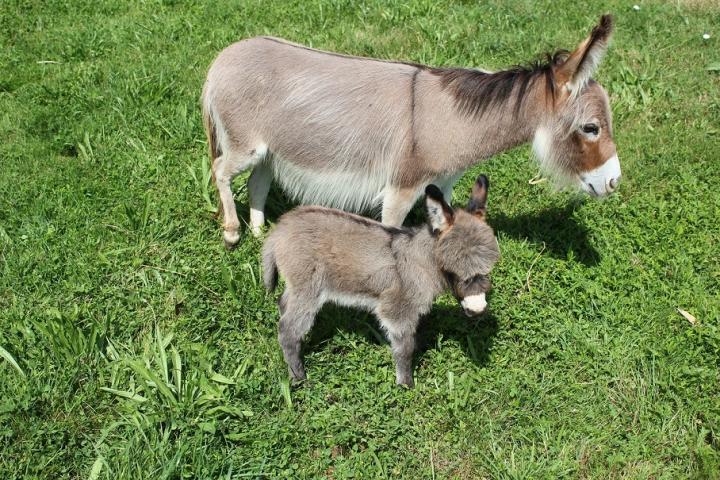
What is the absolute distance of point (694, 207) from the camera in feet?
17.6

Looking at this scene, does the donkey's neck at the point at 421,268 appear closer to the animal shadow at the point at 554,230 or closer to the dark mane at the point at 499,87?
the dark mane at the point at 499,87

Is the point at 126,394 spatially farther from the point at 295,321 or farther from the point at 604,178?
the point at 604,178

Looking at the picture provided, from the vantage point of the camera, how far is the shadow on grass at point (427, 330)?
14.4ft

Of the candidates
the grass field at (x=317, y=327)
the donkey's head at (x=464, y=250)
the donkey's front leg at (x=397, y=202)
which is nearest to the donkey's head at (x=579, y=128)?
the grass field at (x=317, y=327)

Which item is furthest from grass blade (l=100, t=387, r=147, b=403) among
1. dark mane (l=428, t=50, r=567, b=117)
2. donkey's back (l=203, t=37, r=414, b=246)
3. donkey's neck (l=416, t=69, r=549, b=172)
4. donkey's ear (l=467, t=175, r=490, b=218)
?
dark mane (l=428, t=50, r=567, b=117)

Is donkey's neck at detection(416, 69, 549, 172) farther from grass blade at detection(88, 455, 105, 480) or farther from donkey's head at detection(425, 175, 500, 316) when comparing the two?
grass blade at detection(88, 455, 105, 480)

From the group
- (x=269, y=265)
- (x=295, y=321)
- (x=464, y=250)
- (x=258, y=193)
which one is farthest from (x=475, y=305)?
(x=258, y=193)

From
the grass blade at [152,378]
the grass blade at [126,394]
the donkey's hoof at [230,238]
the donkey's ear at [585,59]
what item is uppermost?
the donkey's ear at [585,59]

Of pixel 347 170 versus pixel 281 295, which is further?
pixel 347 170

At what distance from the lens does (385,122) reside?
15.1ft

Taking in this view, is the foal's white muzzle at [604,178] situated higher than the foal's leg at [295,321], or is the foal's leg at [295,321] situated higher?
the foal's white muzzle at [604,178]

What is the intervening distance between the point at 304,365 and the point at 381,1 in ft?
17.3

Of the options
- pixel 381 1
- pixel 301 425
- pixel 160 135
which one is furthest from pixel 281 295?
pixel 381 1

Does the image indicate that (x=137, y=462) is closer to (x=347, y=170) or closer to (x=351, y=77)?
(x=347, y=170)
